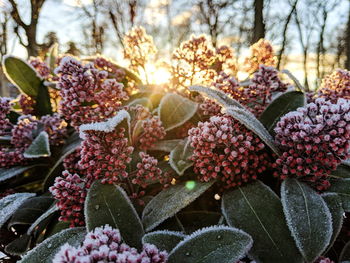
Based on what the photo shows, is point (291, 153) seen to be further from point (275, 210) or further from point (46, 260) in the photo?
point (46, 260)

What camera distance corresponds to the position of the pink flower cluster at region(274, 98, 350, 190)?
82 cm

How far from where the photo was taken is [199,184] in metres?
0.97

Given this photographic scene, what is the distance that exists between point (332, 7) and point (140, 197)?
58.6 feet

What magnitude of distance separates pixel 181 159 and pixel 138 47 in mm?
904

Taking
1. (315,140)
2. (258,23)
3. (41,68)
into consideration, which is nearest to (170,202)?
(315,140)

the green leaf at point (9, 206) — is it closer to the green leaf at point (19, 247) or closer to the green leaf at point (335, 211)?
the green leaf at point (19, 247)

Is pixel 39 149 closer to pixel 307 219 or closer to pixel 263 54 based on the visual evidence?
pixel 307 219

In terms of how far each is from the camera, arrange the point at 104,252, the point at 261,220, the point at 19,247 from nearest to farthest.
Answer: the point at 104,252
the point at 261,220
the point at 19,247

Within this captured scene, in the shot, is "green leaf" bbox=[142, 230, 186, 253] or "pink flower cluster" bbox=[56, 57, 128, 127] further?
"pink flower cluster" bbox=[56, 57, 128, 127]

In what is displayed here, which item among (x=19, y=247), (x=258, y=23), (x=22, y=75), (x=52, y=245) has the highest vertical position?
(x=258, y=23)

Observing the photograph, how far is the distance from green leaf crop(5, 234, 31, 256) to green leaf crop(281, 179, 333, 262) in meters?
0.88

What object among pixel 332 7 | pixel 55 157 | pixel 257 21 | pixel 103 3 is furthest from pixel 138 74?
Result: pixel 332 7

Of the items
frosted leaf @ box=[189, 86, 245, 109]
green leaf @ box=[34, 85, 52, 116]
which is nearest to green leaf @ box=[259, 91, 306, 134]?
frosted leaf @ box=[189, 86, 245, 109]

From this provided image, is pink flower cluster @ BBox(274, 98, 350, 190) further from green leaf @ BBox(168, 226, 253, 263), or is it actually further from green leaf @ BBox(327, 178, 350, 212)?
green leaf @ BBox(168, 226, 253, 263)
